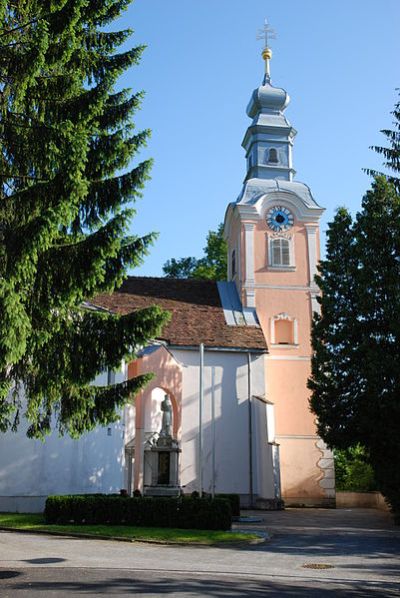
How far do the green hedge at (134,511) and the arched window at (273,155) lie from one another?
22.5 m

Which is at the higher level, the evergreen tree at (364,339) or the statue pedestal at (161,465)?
the evergreen tree at (364,339)

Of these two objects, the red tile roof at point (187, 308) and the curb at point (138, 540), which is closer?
the curb at point (138, 540)

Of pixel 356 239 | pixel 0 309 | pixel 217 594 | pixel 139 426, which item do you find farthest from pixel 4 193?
pixel 139 426

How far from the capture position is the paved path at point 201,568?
29.8 feet

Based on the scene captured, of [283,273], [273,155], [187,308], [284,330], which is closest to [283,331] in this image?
[284,330]

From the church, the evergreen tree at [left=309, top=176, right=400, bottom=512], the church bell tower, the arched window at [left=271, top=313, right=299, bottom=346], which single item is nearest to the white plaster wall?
the church

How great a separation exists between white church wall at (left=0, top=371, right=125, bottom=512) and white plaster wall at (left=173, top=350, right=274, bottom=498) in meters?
7.12

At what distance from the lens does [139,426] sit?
85.5 ft

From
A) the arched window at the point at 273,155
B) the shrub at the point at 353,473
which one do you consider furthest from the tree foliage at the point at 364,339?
the arched window at the point at 273,155

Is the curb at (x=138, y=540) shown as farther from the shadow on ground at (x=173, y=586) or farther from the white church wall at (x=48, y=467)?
the shadow on ground at (x=173, y=586)

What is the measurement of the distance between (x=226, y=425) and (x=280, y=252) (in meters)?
9.39

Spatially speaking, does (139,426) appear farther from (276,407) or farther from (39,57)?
(39,57)

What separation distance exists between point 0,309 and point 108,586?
13.7 feet

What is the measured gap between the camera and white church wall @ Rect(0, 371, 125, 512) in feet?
64.8
